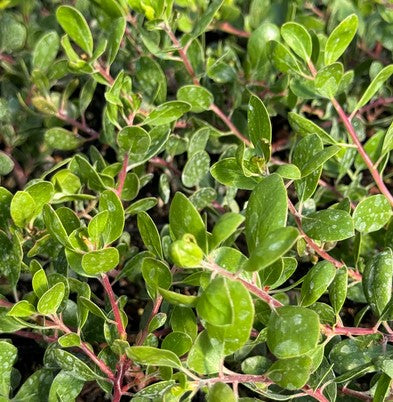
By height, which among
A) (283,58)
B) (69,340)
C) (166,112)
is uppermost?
(283,58)

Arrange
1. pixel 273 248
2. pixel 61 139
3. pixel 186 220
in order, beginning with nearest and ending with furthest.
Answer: pixel 273 248
pixel 186 220
pixel 61 139

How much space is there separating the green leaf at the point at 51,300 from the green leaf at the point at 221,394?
259mm

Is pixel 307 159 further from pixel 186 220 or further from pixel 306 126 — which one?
pixel 186 220

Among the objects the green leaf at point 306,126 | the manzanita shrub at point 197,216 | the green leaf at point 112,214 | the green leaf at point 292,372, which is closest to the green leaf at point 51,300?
the manzanita shrub at point 197,216

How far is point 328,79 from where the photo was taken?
3.76ft

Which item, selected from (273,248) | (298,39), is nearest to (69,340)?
(273,248)

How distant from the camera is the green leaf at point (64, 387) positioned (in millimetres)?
1049

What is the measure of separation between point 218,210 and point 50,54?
49 centimetres

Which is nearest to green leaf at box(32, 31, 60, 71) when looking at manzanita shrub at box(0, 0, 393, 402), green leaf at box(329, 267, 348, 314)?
manzanita shrub at box(0, 0, 393, 402)

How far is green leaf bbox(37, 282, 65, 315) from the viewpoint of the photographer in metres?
0.96

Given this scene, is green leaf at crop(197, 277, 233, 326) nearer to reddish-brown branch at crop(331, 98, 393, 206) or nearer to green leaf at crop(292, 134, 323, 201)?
green leaf at crop(292, 134, 323, 201)

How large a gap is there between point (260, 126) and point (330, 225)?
185 mm

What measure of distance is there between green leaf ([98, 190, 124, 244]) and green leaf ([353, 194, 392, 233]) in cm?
38

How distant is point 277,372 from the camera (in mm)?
909
